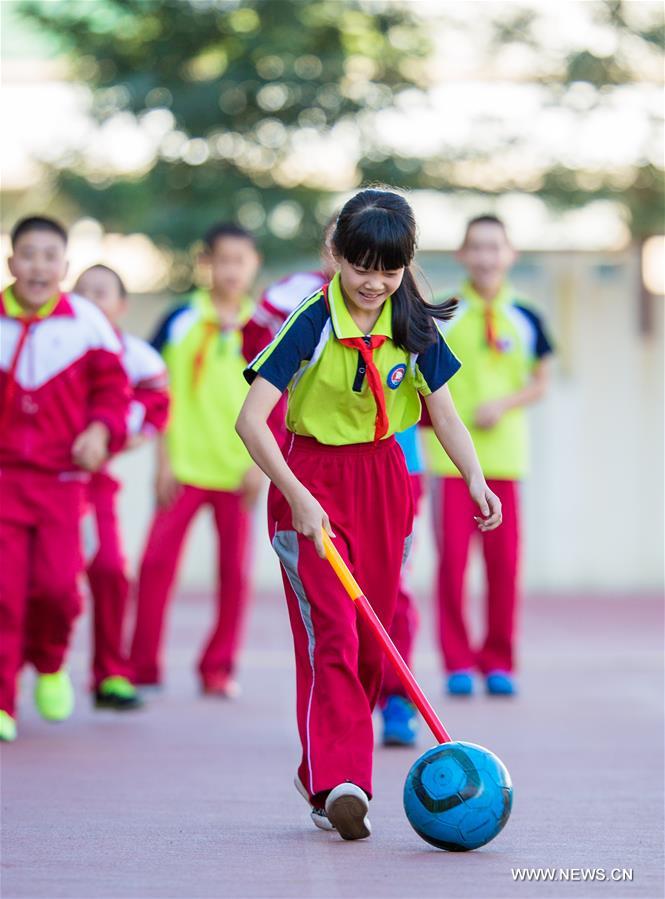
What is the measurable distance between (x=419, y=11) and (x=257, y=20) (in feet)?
4.60

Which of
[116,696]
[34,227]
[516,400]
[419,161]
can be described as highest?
[419,161]

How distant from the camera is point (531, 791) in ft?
18.6

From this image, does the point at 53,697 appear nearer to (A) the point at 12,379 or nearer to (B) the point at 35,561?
(B) the point at 35,561

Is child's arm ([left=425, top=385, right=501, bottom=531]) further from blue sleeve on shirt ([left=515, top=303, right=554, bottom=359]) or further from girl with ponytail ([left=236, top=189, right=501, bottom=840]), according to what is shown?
blue sleeve on shirt ([left=515, top=303, right=554, bottom=359])

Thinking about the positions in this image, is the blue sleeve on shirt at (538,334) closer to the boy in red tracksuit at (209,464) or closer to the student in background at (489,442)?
the student in background at (489,442)

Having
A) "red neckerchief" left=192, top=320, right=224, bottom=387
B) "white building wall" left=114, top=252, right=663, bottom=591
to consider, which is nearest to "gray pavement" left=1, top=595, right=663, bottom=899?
"red neckerchief" left=192, top=320, right=224, bottom=387

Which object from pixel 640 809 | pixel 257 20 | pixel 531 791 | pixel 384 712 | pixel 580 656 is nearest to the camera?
pixel 640 809

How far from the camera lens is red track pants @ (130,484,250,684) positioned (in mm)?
8141

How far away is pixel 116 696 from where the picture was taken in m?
7.66

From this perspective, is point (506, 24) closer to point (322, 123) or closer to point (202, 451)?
point (322, 123)

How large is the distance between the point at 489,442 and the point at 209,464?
53.4 inches

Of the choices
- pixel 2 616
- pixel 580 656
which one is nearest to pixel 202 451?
pixel 2 616

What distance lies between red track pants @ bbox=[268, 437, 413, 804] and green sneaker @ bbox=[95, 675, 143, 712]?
2.67 m

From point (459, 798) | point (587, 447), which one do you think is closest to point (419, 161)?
point (587, 447)
